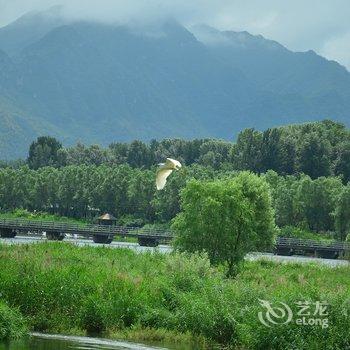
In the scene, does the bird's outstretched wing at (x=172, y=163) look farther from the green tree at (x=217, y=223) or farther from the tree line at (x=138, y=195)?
the tree line at (x=138, y=195)

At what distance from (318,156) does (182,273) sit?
413 ft

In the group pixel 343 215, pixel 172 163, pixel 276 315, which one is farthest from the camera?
pixel 343 215

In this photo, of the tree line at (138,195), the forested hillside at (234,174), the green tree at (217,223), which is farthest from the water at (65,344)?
the forested hillside at (234,174)

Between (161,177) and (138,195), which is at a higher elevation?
(138,195)

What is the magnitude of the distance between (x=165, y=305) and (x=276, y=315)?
6047mm

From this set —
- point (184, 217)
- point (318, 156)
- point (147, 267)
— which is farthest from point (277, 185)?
point (147, 267)

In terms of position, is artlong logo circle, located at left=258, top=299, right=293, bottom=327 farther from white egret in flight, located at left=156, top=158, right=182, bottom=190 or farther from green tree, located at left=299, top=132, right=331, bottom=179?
green tree, located at left=299, top=132, right=331, bottom=179

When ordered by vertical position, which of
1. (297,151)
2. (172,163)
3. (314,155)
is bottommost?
(172,163)

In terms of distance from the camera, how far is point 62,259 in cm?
4653

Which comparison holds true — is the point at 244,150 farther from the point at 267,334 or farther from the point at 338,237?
the point at 267,334

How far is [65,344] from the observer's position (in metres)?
31.2

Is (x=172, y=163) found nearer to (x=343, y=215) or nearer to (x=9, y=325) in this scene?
(x=9, y=325)

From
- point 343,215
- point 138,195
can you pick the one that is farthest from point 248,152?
point 343,215

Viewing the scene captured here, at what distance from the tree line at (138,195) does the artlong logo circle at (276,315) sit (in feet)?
267
